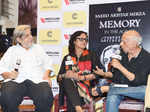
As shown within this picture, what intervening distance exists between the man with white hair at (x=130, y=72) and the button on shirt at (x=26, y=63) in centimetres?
91

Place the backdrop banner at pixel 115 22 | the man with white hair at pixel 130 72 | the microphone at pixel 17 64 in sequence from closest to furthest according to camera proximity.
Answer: the man with white hair at pixel 130 72, the microphone at pixel 17 64, the backdrop banner at pixel 115 22

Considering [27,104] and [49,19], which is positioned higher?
[49,19]

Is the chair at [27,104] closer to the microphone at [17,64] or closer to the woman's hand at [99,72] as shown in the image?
the microphone at [17,64]

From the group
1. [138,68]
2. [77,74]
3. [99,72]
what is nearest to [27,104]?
[77,74]

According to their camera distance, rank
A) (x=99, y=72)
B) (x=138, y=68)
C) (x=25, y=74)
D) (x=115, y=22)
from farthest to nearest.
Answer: (x=115, y=22)
(x=99, y=72)
(x=25, y=74)
(x=138, y=68)

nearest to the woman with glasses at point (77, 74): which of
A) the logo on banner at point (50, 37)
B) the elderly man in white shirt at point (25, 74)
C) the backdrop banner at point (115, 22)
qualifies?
the elderly man in white shirt at point (25, 74)

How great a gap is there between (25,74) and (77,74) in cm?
65

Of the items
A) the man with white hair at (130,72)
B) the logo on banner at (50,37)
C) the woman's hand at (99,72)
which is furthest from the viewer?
→ the logo on banner at (50,37)

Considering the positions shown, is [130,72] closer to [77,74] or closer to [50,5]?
[77,74]

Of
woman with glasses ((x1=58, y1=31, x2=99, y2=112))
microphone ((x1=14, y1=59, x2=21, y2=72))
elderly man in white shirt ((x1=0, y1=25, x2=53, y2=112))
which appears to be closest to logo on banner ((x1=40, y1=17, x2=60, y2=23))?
woman with glasses ((x1=58, y1=31, x2=99, y2=112))

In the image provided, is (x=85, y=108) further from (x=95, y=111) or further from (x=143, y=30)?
→ (x=143, y=30)

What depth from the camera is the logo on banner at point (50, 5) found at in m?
4.75

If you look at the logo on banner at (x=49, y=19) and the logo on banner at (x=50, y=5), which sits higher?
the logo on banner at (x=50, y=5)

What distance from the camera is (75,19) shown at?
4602mm
